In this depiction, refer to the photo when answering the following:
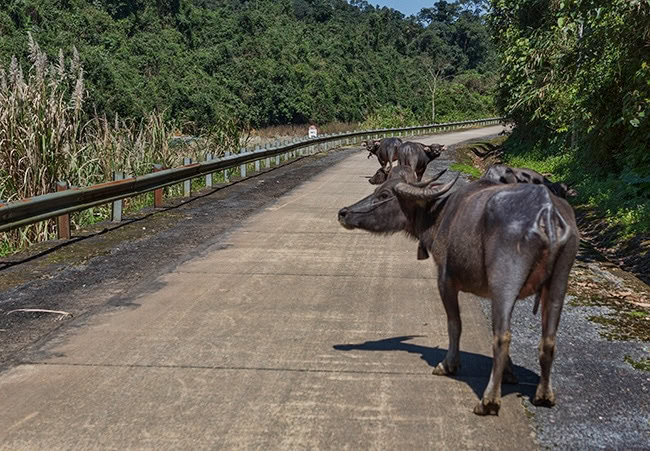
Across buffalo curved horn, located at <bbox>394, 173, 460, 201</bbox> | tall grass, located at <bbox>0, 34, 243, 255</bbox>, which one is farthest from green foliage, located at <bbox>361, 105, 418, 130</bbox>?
buffalo curved horn, located at <bbox>394, 173, 460, 201</bbox>

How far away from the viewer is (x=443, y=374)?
578cm

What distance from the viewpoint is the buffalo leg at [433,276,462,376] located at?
5492 mm

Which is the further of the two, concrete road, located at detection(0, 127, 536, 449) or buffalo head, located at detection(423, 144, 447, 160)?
buffalo head, located at detection(423, 144, 447, 160)

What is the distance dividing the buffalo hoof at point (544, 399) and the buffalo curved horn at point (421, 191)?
1.44m

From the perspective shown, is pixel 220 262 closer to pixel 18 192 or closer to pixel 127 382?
pixel 18 192

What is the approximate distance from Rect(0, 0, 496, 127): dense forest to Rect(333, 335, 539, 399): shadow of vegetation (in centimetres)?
3857

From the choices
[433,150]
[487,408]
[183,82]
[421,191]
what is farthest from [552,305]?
[183,82]

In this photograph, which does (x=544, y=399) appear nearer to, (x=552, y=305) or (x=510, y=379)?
(x=510, y=379)

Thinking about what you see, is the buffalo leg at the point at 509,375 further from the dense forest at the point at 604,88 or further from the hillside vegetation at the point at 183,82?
the hillside vegetation at the point at 183,82

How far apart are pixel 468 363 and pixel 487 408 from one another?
45.3 inches

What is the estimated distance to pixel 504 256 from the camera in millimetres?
4883

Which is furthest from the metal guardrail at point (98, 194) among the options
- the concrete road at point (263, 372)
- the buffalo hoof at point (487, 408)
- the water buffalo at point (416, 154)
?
the buffalo hoof at point (487, 408)

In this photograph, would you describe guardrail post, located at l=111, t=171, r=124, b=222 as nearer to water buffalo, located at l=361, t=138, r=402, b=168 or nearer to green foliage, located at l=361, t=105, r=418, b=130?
water buffalo, located at l=361, t=138, r=402, b=168

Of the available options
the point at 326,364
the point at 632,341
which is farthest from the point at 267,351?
the point at 632,341
